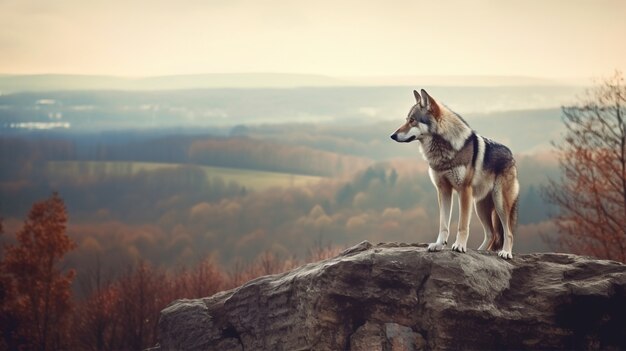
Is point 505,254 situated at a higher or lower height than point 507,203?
lower

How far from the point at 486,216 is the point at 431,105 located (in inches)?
102

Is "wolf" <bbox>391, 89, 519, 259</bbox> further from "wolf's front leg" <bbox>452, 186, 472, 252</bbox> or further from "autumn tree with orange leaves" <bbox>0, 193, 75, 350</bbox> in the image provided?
"autumn tree with orange leaves" <bbox>0, 193, 75, 350</bbox>

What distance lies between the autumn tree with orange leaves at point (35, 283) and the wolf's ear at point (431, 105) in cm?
2140

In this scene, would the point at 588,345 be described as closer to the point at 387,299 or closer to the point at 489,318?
the point at 489,318

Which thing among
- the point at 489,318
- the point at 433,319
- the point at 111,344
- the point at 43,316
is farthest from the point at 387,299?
the point at 111,344

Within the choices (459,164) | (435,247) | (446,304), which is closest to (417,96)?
(459,164)

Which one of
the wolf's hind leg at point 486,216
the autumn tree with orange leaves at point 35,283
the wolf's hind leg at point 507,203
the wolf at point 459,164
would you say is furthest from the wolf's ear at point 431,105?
the autumn tree with orange leaves at point 35,283

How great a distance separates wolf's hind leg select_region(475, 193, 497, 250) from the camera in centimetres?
1537

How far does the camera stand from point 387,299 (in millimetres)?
14734

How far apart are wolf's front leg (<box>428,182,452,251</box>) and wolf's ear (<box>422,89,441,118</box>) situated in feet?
4.06

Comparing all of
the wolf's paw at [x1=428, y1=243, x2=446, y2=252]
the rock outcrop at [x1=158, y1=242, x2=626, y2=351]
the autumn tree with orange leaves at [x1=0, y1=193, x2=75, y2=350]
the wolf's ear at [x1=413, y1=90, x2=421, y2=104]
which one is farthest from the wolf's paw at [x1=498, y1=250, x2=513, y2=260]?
the autumn tree with orange leaves at [x1=0, y1=193, x2=75, y2=350]

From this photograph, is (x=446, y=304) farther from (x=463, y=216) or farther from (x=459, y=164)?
(x=459, y=164)

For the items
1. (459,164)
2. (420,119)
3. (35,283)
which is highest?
(420,119)

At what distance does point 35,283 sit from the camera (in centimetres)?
3175
